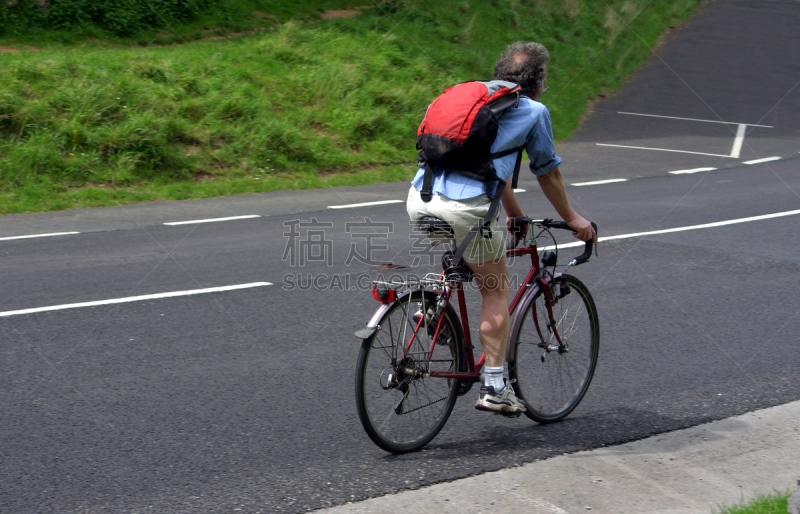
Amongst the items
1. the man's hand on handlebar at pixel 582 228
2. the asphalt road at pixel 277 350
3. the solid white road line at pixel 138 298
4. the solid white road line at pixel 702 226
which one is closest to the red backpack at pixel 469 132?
the man's hand on handlebar at pixel 582 228

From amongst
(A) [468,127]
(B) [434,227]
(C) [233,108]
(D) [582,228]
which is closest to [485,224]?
(B) [434,227]

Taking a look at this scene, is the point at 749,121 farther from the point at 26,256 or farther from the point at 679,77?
the point at 26,256

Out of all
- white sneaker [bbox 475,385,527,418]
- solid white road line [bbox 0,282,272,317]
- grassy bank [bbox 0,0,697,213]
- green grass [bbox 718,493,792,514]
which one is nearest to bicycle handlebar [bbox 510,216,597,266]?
white sneaker [bbox 475,385,527,418]

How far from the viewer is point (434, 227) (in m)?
4.10

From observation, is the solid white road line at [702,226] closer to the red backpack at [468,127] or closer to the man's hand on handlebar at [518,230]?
the man's hand on handlebar at [518,230]

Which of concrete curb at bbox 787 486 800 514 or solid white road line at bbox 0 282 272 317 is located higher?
concrete curb at bbox 787 486 800 514

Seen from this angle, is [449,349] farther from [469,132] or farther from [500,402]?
[469,132]

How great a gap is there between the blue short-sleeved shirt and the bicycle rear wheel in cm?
55

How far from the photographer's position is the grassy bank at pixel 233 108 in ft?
41.4

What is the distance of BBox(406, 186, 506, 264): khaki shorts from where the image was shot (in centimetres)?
403

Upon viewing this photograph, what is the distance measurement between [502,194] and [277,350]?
216cm

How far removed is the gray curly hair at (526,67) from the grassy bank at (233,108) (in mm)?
8660

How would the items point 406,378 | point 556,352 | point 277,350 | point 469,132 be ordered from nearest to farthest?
point 469,132 < point 406,378 < point 556,352 < point 277,350

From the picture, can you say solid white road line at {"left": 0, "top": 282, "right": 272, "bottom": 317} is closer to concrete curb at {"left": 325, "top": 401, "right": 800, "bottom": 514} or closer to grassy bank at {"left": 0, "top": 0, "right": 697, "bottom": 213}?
concrete curb at {"left": 325, "top": 401, "right": 800, "bottom": 514}
